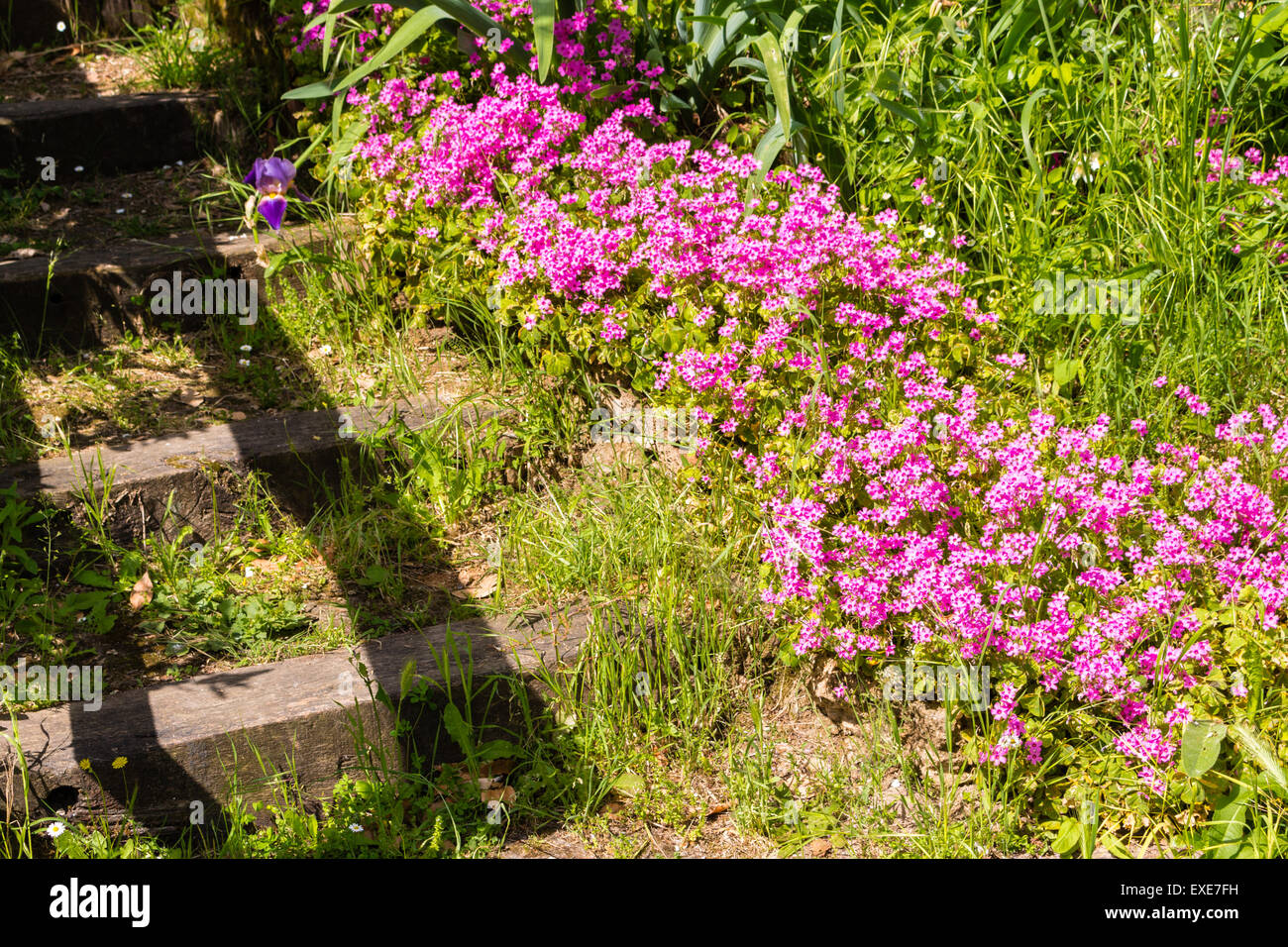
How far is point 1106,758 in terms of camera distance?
100 inches

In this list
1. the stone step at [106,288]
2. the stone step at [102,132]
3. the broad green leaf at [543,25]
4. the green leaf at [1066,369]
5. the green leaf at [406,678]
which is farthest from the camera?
the stone step at [102,132]

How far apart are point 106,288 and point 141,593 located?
1501 mm

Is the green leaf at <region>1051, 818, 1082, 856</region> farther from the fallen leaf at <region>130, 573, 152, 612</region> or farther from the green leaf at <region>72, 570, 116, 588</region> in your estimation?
the green leaf at <region>72, 570, 116, 588</region>

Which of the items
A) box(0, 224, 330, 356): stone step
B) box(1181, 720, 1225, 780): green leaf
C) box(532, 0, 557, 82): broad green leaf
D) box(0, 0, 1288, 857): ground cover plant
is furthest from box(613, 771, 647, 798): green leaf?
box(0, 224, 330, 356): stone step

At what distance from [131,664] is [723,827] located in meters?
1.62

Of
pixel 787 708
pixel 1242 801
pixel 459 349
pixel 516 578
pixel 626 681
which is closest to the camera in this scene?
pixel 1242 801

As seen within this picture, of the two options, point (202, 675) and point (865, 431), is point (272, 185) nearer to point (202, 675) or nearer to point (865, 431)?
point (202, 675)

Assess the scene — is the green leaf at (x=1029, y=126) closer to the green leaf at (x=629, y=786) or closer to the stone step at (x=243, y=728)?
the stone step at (x=243, y=728)

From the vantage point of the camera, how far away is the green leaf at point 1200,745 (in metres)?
2.36

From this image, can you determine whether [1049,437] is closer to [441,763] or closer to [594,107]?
[441,763]

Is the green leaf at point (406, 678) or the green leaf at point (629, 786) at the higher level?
the green leaf at point (406, 678)

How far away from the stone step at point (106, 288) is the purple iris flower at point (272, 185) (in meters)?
0.10

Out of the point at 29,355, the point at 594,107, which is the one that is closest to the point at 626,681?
the point at 594,107

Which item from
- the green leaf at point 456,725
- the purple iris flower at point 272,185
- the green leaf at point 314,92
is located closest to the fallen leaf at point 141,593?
the green leaf at point 456,725
